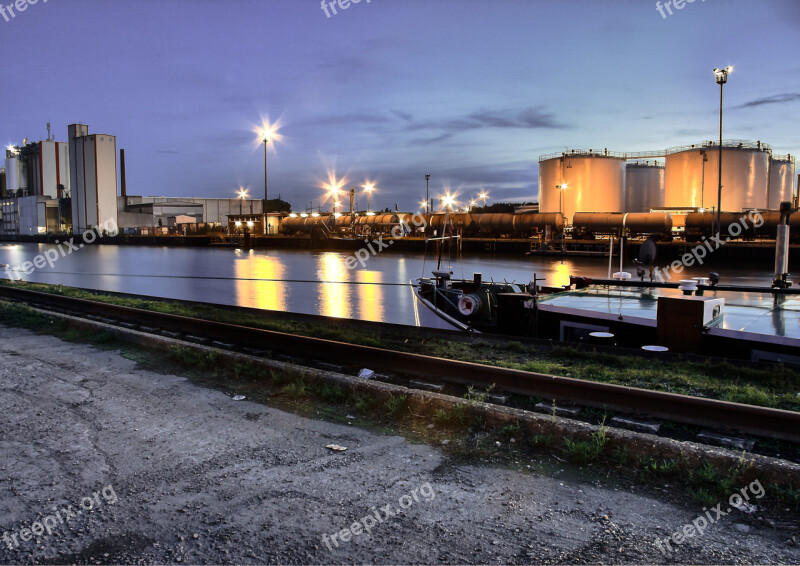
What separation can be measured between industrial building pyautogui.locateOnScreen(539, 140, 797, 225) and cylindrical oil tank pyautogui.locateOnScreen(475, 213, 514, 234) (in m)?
9.50

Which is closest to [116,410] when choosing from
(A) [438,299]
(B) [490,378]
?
(B) [490,378]

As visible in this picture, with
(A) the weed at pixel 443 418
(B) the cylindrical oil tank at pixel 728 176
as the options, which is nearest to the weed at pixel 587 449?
(A) the weed at pixel 443 418

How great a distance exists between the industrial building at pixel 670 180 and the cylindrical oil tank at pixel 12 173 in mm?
129243

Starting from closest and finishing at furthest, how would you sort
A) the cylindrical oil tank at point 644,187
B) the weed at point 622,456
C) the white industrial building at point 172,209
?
the weed at point 622,456 → the cylindrical oil tank at point 644,187 → the white industrial building at point 172,209

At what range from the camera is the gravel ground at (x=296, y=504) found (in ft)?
11.8

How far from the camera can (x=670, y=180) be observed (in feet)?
248

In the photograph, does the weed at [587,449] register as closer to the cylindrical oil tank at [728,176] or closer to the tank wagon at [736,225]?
the tank wagon at [736,225]

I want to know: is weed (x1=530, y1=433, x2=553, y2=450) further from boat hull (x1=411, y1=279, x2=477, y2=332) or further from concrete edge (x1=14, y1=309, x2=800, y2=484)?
boat hull (x1=411, y1=279, x2=477, y2=332)

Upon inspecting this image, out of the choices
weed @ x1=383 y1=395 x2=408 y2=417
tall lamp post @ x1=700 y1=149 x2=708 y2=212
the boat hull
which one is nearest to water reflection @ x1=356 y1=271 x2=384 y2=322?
the boat hull

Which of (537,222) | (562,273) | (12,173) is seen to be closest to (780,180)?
(537,222)

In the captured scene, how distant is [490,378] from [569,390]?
108cm

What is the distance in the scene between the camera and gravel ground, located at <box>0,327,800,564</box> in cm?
361

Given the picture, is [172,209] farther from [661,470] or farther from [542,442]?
[661,470]

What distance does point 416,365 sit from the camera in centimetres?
815
